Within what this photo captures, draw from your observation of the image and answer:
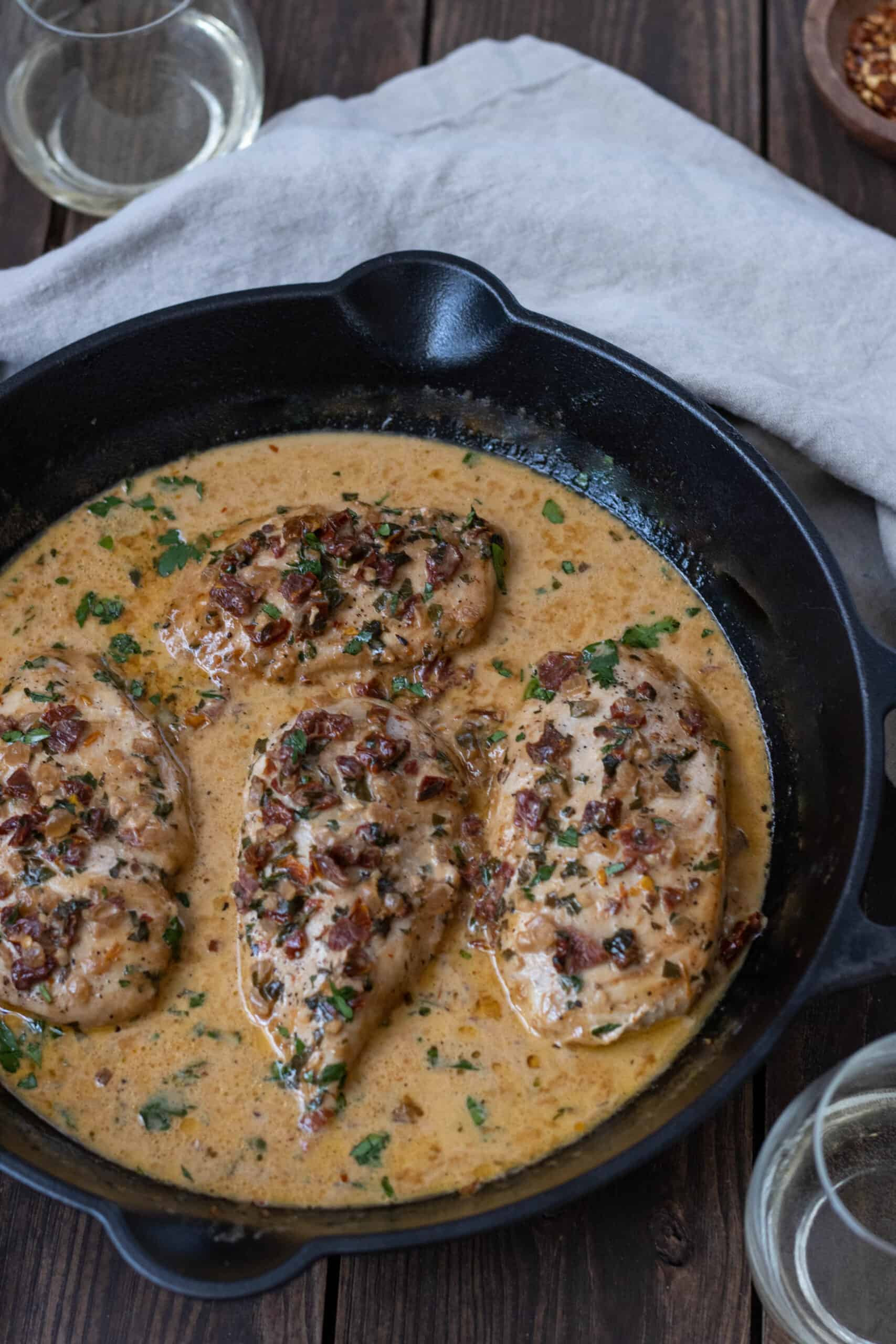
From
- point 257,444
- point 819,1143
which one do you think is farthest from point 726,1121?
point 257,444

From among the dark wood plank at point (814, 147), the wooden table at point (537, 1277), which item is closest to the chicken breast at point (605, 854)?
the wooden table at point (537, 1277)

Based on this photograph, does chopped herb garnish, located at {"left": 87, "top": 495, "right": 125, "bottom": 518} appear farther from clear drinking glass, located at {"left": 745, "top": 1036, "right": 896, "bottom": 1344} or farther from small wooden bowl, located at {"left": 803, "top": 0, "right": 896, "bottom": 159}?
small wooden bowl, located at {"left": 803, "top": 0, "right": 896, "bottom": 159}

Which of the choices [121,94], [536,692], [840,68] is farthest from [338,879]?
[840,68]

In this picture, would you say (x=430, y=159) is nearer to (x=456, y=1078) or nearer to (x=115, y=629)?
(x=115, y=629)

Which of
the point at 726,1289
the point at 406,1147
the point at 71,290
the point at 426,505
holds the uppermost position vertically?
the point at 71,290

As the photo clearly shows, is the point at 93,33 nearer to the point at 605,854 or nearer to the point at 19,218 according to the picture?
the point at 19,218

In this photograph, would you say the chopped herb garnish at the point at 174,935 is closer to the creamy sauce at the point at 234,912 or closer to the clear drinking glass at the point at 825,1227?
the creamy sauce at the point at 234,912
